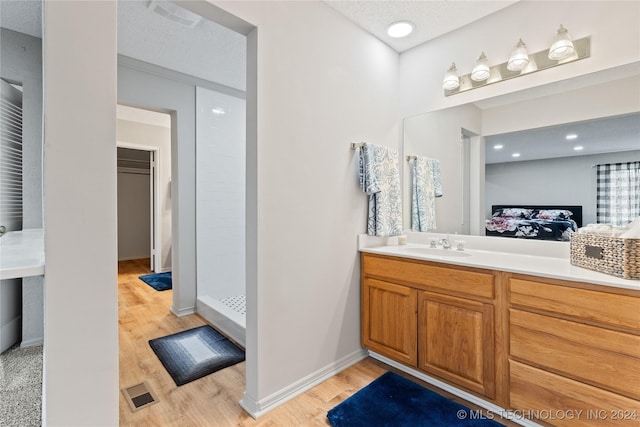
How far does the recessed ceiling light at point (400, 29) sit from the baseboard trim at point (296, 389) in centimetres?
246

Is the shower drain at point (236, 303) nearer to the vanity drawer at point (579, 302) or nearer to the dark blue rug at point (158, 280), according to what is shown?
the dark blue rug at point (158, 280)

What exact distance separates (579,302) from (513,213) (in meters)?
0.83

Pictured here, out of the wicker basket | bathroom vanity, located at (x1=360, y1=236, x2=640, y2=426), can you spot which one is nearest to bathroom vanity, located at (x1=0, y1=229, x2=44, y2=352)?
bathroom vanity, located at (x1=360, y1=236, x2=640, y2=426)

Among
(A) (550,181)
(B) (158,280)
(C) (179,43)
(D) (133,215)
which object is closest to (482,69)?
(A) (550,181)

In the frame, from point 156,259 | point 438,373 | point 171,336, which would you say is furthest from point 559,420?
point 156,259

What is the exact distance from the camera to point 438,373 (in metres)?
1.88

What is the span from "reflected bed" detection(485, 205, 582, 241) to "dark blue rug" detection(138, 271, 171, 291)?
4012mm

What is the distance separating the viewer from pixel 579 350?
4.56 feet

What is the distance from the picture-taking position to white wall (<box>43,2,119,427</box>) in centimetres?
86

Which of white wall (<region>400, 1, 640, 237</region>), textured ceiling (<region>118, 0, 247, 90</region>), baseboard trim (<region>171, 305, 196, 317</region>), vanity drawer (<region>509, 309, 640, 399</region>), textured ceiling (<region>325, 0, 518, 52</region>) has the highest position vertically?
textured ceiling (<region>118, 0, 247, 90</region>)

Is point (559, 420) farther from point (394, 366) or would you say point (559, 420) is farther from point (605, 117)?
point (605, 117)

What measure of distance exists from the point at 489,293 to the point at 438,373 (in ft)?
2.04

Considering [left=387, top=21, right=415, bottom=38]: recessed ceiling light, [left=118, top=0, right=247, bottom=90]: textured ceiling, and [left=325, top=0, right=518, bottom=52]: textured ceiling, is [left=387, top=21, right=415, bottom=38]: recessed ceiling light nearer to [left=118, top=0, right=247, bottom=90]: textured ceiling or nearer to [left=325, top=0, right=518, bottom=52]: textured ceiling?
[left=325, top=0, right=518, bottom=52]: textured ceiling

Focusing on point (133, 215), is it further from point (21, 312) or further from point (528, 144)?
point (528, 144)
